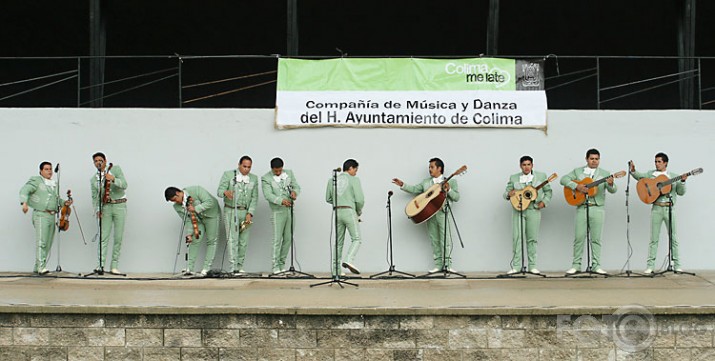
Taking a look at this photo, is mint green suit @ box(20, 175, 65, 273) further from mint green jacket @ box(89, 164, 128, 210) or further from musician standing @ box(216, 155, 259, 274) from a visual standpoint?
musician standing @ box(216, 155, 259, 274)

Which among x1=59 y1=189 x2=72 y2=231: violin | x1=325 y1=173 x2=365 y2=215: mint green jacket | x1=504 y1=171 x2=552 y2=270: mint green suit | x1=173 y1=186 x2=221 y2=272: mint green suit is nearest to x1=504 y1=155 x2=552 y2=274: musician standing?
x1=504 y1=171 x2=552 y2=270: mint green suit

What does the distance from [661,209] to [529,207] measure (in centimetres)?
171

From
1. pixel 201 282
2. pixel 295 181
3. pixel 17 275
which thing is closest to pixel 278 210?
pixel 295 181

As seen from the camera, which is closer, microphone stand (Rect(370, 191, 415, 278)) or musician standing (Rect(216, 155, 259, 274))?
microphone stand (Rect(370, 191, 415, 278))

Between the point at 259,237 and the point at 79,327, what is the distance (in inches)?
168

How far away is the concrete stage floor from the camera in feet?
28.6

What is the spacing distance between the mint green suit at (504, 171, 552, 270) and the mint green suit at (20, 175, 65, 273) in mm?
6089

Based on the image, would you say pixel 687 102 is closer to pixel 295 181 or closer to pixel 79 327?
pixel 295 181

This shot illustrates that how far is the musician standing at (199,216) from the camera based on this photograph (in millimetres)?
11867

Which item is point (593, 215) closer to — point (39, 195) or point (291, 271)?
point (291, 271)

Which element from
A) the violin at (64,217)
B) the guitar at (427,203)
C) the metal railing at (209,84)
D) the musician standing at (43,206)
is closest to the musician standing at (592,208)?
the guitar at (427,203)

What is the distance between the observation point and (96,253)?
12789mm
